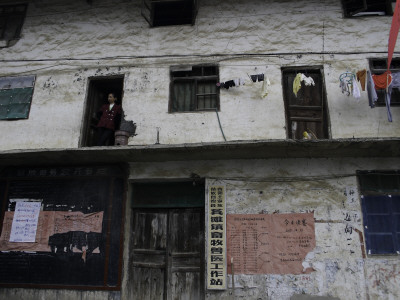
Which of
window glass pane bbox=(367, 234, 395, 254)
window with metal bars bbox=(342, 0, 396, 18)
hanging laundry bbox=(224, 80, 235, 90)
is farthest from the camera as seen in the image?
window with metal bars bbox=(342, 0, 396, 18)

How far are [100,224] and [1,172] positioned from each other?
3259 millimetres

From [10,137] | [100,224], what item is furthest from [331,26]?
[10,137]

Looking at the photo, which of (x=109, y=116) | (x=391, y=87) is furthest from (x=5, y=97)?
(x=391, y=87)

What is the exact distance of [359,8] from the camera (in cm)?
851

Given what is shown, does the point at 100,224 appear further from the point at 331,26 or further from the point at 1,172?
the point at 331,26

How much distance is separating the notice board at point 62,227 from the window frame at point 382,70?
664 cm

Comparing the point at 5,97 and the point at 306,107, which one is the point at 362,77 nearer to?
the point at 306,107

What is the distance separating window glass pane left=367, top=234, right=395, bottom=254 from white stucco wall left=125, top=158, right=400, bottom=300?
151 mm

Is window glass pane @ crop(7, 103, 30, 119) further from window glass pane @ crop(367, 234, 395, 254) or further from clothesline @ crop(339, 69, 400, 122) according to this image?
window glass pane @ crop(367, 234, 395, 254)

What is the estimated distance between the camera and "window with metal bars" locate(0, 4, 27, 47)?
970 centimetres

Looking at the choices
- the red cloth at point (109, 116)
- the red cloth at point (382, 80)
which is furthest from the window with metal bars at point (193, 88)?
the red cloth at point (382, 80)

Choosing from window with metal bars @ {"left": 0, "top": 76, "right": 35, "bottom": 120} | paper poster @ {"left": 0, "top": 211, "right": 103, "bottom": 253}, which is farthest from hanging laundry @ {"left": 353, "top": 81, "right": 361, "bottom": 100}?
window with metal bars @ {"left": 0, "top": 76, "right": 35, "bottom": 120}

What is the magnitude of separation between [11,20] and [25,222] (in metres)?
6.18

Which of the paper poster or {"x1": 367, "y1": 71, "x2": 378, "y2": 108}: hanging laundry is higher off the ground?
{"x1": 367, "y1": 71, "x2": 378, "y2": 108}: hanging laundry
